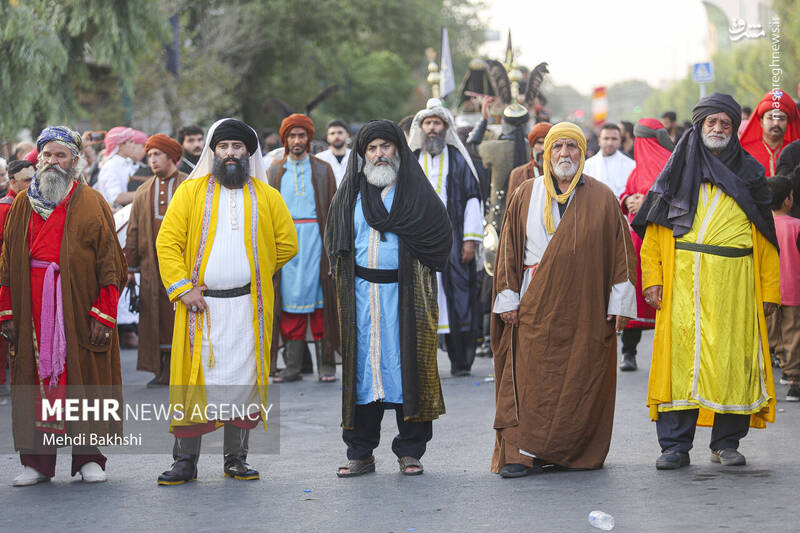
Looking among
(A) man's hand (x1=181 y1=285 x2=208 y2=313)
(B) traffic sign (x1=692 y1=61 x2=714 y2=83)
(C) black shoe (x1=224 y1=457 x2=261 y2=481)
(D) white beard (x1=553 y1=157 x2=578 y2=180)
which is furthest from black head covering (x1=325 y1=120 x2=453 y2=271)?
(B) traffic sign (x1=692 y1=61 x2=714 y2=83)

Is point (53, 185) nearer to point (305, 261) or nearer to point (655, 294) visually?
point (655, 294)

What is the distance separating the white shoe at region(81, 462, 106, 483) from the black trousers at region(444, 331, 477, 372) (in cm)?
453

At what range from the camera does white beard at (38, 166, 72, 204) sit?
22.6 feet

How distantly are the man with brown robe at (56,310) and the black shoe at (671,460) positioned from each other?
9.97ft

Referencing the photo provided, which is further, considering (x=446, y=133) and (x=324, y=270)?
(x=324, y=270)

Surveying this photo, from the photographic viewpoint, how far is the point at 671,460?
6863mm

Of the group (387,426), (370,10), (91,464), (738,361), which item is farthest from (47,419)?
(370,10)

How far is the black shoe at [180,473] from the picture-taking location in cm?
673

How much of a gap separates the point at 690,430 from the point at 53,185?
384 cm

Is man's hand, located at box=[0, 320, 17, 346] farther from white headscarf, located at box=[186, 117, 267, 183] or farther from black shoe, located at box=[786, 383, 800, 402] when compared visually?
black shoe, located at box=[786, 383, 800, 402]

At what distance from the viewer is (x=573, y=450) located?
22.3ft

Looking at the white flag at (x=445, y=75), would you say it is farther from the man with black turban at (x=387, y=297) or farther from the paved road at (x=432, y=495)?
the man with black turban at (x=387, y=297)

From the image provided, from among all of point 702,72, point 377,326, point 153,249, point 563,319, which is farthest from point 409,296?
point 702,72

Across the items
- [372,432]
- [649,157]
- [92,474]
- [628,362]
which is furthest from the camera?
[628,362]
